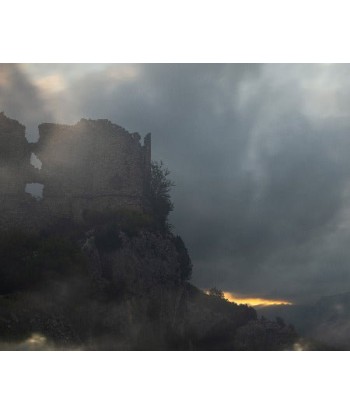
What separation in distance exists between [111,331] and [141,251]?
925 centimetres

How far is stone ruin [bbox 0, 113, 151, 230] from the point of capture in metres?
→ 35.4

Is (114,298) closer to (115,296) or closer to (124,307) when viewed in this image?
(115,296)

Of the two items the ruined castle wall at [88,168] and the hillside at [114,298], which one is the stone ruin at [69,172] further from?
the hillside at [114,298]

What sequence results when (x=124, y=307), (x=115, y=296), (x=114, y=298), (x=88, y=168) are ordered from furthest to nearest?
(x=88, y=168) < (x=115, y=296) < (x=114, y=298) < (x=124, y=307)

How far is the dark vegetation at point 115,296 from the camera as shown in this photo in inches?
842

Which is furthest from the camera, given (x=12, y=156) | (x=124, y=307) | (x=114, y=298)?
(x=12, y=156)

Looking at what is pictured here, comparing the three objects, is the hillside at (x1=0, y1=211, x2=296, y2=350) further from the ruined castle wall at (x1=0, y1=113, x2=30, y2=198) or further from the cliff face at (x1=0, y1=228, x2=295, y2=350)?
the ruined castle wall at (x1=0, y1=113, x2=30, y2=198)

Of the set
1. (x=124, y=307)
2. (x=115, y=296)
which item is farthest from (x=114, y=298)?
(x=124, y=307)

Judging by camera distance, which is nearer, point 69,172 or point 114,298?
point 114,298

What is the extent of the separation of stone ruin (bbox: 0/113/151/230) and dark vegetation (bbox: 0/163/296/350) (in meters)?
1.65

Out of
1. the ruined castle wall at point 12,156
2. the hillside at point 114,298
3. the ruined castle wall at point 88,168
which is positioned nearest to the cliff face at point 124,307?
the hillside at point 114,298

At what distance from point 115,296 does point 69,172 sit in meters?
13.5

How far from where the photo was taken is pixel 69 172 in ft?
121

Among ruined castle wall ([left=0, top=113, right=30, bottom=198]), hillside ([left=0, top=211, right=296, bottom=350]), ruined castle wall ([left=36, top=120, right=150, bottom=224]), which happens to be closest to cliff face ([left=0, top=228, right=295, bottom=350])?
hillside ([left=0, top=211, right=296, bottom=350])
